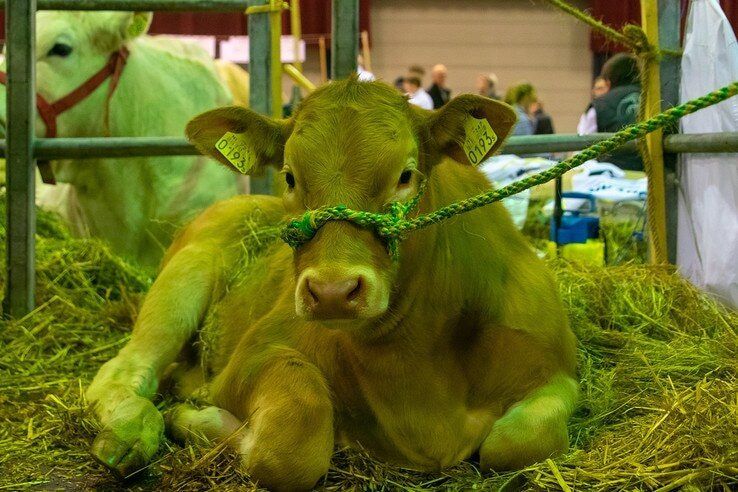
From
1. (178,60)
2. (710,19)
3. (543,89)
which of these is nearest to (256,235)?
(710,19)

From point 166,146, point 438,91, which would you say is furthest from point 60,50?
point 438,91

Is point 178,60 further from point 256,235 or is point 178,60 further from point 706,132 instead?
point 706,132

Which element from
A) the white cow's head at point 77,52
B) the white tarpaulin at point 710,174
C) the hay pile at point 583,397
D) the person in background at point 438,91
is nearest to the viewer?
the hay pile at point 583,397

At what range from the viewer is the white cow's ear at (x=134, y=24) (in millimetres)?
4941

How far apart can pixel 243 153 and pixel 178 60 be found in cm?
308

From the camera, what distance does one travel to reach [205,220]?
3.62 metres

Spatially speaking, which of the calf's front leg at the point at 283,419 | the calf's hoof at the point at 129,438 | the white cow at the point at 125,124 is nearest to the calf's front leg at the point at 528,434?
the calf's front leg at the point at 283,419

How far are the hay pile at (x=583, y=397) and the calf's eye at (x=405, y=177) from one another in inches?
28.1

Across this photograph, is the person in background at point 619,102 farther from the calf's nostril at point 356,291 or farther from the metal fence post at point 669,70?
the calf's nostril at point 356,291

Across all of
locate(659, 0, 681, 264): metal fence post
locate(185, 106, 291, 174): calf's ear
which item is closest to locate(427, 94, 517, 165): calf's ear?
locate(185, 106, 291, 174): calf's ear

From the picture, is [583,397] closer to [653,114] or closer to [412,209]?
[412,209]

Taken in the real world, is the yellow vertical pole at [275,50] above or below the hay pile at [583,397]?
above

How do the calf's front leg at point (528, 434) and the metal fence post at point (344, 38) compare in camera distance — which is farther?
the metal fence post at point (344, 38)

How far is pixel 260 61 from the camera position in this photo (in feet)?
12.6
